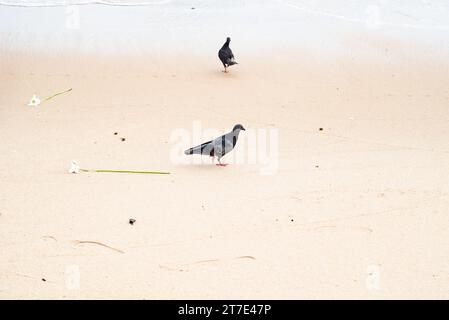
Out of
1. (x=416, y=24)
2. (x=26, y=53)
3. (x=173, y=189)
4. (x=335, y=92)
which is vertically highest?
(x=416, y=24)

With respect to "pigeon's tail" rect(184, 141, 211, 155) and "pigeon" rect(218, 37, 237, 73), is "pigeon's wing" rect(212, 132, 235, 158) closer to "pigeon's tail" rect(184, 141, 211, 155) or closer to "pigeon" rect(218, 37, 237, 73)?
"pigeon's tail" rect(184, 141, 211, 155)

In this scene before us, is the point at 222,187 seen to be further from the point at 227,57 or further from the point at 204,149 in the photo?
the point at 227,57

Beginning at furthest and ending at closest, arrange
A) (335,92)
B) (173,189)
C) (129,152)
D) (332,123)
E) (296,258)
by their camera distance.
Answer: (335,92) < (332,123) < (129,152) < (173,189) < (296,258)

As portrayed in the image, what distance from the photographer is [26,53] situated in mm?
9469

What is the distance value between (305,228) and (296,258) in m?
0.46

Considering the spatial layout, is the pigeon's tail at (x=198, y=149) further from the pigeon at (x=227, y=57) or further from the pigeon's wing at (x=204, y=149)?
the pigeon at (x=227, y=57)

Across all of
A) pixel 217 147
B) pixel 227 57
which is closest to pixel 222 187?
pixel 217 147

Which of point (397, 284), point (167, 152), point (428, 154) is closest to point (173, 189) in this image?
point (167, 152)

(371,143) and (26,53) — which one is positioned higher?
(26,53)

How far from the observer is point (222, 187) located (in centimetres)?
597

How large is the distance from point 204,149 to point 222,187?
19.2 inches

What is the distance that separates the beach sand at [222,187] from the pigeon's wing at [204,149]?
0.18 m

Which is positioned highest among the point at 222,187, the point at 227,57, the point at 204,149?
the point at 227,57
